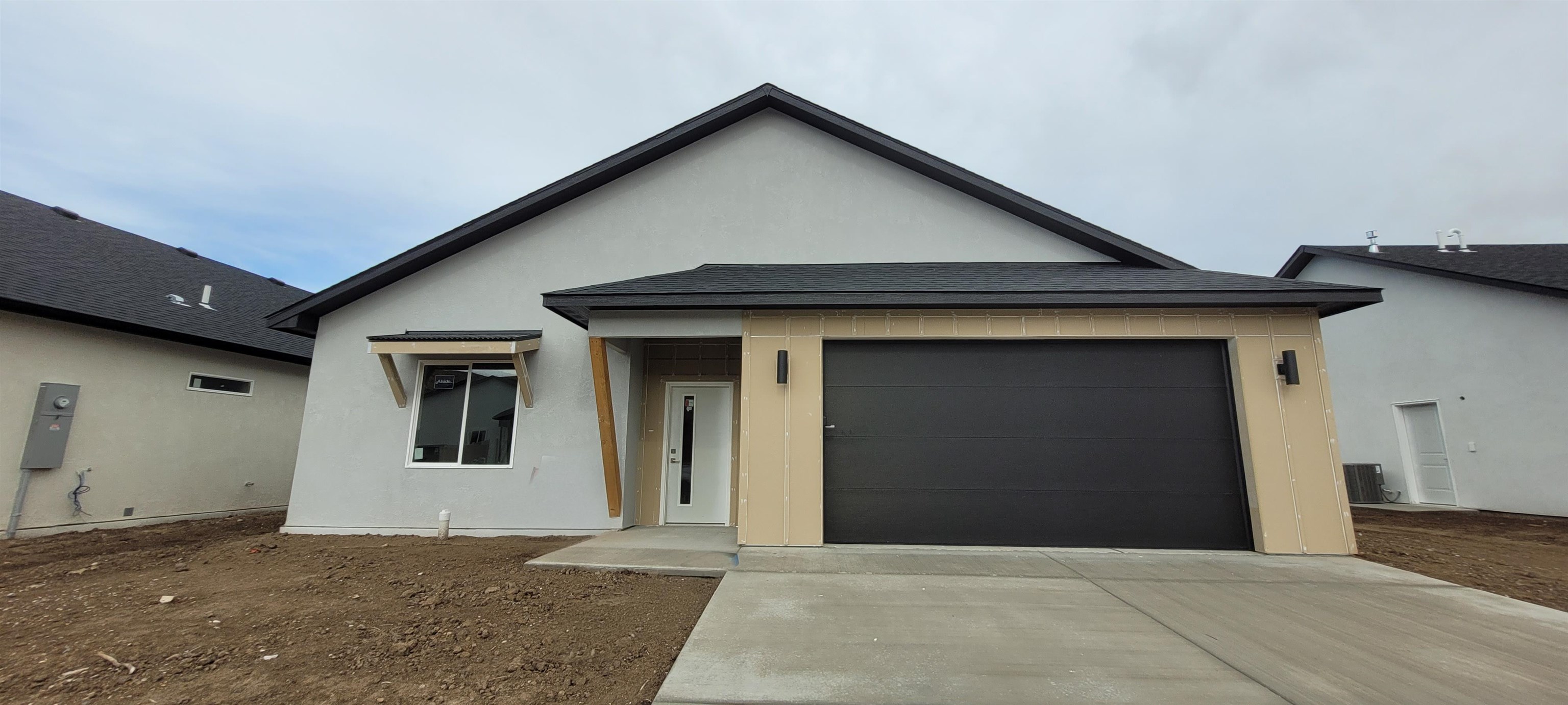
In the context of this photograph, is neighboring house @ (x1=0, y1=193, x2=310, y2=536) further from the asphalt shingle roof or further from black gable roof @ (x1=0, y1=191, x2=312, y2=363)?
the asphalt shingle roof

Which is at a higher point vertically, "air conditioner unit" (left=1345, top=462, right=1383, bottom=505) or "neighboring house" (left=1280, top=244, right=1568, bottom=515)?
"neighboring house" (left=1280, top=244, right=1568, bottom=515)

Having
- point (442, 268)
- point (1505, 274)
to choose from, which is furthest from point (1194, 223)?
point (442, 268)

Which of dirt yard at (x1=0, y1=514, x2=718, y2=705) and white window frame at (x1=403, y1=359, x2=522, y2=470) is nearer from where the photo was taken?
dirt yard at (x1=0, y1=514, x2=718, y2=705)

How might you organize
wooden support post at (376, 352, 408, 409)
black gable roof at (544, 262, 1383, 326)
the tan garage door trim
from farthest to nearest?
1. wooden support post at (376, 352, 408, 409)
2. black gable roof at (544, 262, 1383, 326)
3. the tan garage door trim

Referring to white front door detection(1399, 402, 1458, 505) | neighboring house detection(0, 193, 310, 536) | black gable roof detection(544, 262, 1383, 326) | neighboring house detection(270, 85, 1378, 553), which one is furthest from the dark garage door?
neighboring house detection(0, 193, 310, 536)

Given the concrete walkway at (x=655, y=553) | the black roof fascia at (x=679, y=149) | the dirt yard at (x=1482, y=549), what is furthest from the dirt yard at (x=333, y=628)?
the dirt yard at (x=1482, y=549)

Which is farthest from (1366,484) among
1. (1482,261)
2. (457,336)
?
(457,336)

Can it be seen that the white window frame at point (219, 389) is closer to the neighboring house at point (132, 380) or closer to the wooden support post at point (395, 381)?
the neighboring house at point (132, 380)

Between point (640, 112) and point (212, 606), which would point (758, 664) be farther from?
point (640, 112)

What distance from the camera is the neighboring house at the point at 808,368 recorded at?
5578mm

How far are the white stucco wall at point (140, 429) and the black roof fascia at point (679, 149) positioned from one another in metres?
2.64

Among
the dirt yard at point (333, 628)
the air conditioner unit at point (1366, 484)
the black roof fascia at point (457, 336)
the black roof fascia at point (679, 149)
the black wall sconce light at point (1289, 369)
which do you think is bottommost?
the dirt yard at point (333, 628)

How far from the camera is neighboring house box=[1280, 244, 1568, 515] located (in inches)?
348

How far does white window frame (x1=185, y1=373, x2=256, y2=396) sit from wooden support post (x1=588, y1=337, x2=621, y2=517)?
7544 mm
